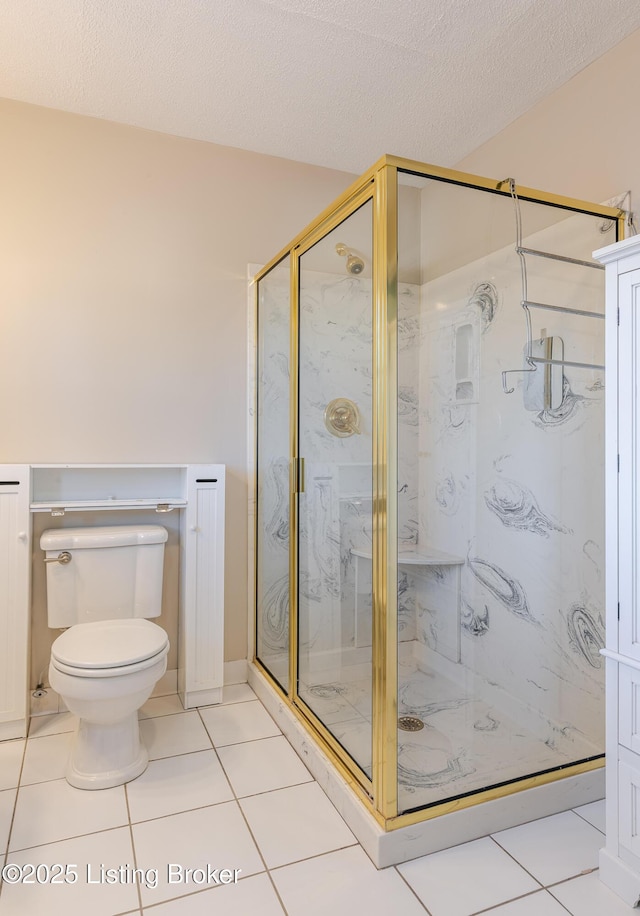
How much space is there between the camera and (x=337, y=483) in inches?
80.3


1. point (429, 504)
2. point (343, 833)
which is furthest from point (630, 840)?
point (429, 504)

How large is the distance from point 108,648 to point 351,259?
1585 mm

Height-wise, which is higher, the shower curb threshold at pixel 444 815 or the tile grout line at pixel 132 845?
the shower curb threshold at pixel 444 815

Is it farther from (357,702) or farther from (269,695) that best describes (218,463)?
(357,702)

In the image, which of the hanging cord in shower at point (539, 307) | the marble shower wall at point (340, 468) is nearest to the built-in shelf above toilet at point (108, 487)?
the marble shower wall at point (340, 468)

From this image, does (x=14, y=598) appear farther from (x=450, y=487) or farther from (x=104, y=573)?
(x=450, y=487)

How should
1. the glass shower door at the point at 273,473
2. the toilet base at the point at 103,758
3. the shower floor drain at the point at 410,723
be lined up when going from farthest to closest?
the glass shower door at the point at 273,473
the toilet base at the point at 103,758
the shower floor drain at the point at 410,723

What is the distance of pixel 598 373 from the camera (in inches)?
76.7

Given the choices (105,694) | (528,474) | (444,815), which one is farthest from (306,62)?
(444,815)

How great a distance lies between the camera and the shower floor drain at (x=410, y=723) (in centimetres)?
169

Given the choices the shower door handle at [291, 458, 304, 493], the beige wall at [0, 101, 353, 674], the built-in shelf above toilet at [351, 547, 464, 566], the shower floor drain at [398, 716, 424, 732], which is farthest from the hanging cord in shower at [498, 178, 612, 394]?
the beige wall at [0, 101, 353, 674]

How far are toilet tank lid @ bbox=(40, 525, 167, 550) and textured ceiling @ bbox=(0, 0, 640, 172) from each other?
5.90 feet

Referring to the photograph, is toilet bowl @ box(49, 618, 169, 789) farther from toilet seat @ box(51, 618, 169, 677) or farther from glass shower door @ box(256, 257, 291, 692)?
glass shower door @ box(256, 257, 291, 692)

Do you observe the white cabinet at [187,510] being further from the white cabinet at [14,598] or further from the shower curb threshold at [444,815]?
the shower curb threshold at [444,815]
